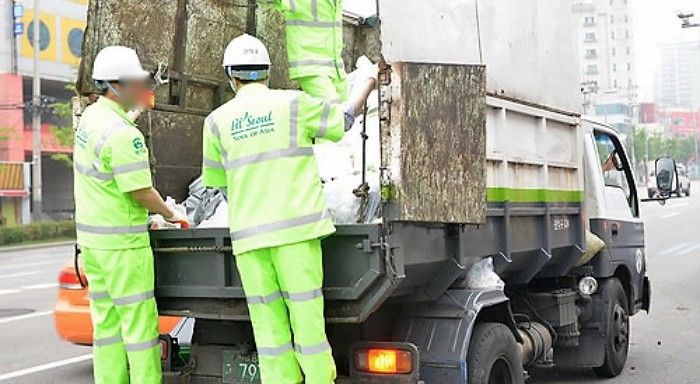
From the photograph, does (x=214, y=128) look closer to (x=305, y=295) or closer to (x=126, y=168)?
(x=126, y=168)

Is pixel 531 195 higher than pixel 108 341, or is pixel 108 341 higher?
pixel 531 195

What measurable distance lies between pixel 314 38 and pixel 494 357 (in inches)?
91.4

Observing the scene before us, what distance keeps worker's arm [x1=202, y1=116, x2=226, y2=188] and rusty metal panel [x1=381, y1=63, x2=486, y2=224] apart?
79cm

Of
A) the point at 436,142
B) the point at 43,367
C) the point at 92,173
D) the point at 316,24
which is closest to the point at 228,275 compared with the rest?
the point at 92,173

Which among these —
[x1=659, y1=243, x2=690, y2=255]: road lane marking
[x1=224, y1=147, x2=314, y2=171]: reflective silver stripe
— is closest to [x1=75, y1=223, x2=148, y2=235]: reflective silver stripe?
[x1=224, y1=147, x2=314, y2=171]: reflective silver stripe

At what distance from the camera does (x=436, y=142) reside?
437cm

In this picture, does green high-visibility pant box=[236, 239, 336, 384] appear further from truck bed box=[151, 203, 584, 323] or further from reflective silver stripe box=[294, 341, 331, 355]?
truck bed box=[151, 203, 584, 323]

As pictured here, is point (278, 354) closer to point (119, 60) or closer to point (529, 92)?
point (119, 60)

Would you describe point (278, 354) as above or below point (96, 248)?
below

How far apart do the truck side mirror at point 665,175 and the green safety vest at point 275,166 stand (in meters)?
4.84

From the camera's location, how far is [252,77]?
4.39m

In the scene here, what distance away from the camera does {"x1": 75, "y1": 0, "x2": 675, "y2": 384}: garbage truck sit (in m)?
4.27

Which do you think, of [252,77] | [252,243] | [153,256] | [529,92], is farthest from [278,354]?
[529,92]

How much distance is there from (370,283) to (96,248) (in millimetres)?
1492
